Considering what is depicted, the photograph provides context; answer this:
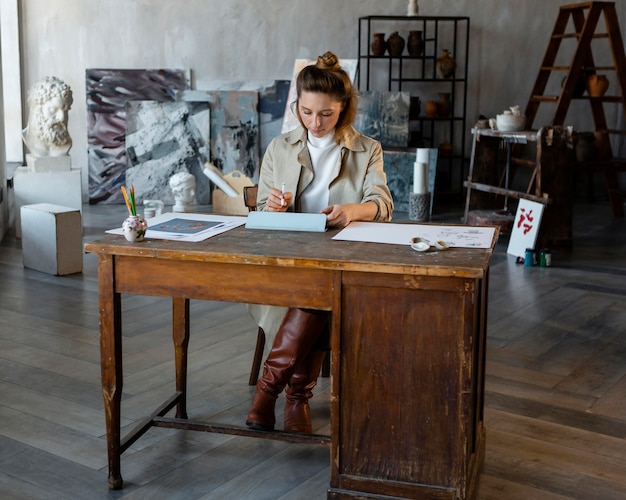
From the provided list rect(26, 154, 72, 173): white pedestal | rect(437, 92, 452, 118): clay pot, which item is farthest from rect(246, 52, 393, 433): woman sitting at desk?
rect(437, 92, 452, 118): clay pot

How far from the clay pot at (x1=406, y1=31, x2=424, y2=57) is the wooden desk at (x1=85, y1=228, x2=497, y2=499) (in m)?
6.24

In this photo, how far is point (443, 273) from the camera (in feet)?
7.06

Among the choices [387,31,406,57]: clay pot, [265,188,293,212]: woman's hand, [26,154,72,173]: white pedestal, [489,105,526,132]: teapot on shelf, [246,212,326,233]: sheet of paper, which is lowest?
[26,154,72,173]: white pedestal

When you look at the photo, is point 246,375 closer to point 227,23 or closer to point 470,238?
point 470,238

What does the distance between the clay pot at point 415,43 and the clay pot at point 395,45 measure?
8cm

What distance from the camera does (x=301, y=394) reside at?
2.95 m

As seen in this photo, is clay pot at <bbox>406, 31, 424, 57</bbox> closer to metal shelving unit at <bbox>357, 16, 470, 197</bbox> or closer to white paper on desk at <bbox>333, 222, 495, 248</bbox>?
metal shelving unit at <bbox>357, 16, 470, 197</bbox>

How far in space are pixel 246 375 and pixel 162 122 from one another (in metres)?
5.12

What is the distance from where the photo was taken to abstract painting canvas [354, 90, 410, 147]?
8.08 meters

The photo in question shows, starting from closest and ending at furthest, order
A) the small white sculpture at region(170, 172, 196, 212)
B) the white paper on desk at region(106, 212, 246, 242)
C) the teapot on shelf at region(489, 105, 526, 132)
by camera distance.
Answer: the white paper on desk at region(106, 212, 246, 242) → the teapot on shelf at region(489, 105, 526, 132) → the small white sculpture at region(170, 172, 196, 212)

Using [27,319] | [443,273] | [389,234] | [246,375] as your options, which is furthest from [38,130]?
[443,273]

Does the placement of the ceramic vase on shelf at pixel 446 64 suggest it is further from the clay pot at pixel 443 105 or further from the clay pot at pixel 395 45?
the clay pot at pixel 395 45

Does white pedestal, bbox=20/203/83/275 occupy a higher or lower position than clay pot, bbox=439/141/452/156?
lower

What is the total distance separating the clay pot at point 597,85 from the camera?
7.67 m
